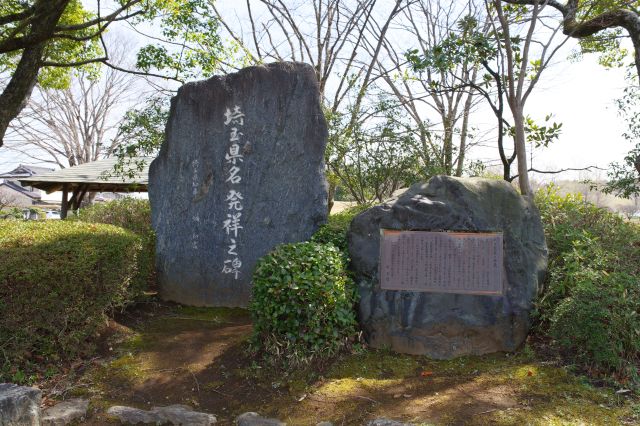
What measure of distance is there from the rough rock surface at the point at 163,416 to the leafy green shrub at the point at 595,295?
3.10 meters

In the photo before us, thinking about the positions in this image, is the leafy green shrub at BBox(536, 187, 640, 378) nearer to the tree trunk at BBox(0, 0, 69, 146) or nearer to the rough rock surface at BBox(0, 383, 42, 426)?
the rough rock surface at BBox(0, 383, 42, 426)

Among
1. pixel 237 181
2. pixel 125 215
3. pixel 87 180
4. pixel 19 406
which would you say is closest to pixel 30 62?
pixel 125 215

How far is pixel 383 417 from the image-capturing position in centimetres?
345

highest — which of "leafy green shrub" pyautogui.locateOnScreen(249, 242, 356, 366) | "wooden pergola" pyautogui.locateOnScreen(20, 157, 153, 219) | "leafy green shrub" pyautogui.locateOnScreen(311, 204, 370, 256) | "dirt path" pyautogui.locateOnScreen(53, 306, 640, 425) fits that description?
"wooden pergola" pyautogui.locateOnScreen(20, 157, 153, 219)

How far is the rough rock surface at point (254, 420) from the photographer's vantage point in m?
3.50

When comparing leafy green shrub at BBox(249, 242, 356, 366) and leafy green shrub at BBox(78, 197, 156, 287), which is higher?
leafy green shrub at BBox(78, 197, 156, 287)

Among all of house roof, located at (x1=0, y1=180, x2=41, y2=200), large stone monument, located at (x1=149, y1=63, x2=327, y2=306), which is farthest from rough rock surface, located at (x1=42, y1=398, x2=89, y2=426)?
house roof, located at (x1=0, y1=180, x2=41, y2=200)

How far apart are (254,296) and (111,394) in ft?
4.71

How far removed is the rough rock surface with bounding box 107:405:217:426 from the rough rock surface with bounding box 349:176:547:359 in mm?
1752

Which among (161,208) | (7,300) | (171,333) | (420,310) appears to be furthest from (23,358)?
(420,310)

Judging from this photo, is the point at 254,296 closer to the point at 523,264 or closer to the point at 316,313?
the point at 316,313

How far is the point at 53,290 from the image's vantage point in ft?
13.9

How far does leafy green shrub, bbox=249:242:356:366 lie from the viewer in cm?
414

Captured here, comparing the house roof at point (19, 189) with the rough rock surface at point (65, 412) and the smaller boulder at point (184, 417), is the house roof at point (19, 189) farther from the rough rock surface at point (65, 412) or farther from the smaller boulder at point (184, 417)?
the smaller boulder at point (184, 417)
